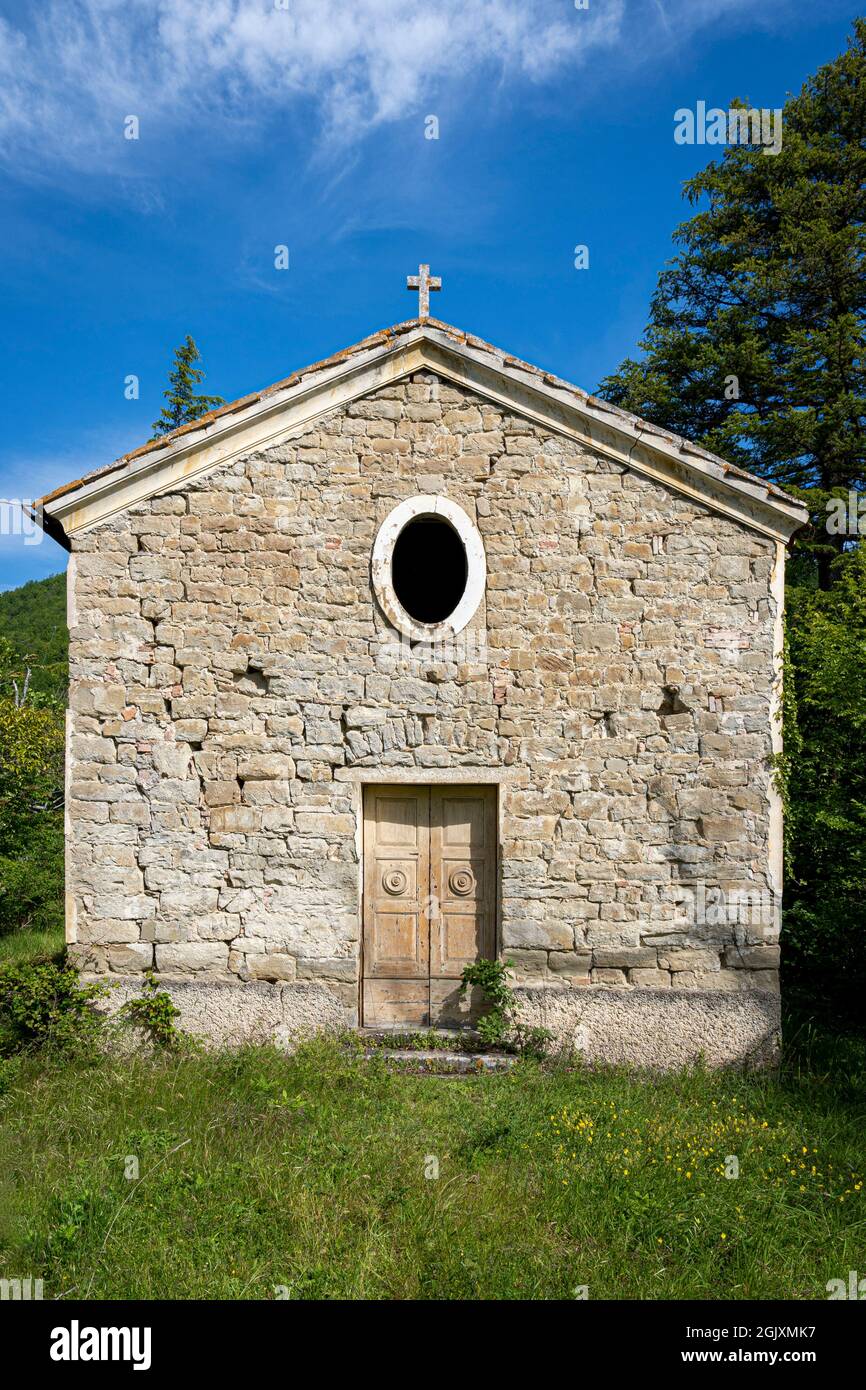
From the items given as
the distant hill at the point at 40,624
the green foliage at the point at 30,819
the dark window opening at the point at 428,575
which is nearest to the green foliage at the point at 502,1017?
the dark window opening at the point at 428,575

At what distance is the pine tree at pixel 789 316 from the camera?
11.0m

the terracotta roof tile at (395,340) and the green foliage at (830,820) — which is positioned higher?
the terracotta roof tile at (395,340)

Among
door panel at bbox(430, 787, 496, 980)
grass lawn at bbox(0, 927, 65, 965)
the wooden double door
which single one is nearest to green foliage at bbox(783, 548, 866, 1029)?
door panel at bbox(430, 787, 496, 980)

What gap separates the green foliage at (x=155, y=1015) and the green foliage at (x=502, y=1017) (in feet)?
7.71

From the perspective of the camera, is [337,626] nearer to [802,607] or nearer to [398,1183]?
[398,1183]

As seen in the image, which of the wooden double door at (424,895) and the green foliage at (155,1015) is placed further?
the wooden double door at (424,895)

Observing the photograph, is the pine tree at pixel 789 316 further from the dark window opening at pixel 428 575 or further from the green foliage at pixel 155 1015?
the green foliage at pixel 155 1015

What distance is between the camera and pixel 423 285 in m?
6.37

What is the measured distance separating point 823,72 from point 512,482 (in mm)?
11433

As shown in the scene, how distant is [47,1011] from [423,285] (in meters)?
6.77

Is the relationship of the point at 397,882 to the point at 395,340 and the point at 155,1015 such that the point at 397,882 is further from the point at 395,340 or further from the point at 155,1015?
the point at 395,340

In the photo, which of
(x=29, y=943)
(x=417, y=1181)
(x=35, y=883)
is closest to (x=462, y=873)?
(x=417, y=1181)

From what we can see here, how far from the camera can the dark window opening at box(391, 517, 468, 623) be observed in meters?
7.61

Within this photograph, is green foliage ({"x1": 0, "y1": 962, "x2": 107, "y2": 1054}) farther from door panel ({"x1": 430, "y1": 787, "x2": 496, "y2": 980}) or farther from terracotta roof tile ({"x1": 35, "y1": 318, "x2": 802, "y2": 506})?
terracotta roof tile ({"x1": 35, "y1": 318, "x2": 802, "y2": 506})
